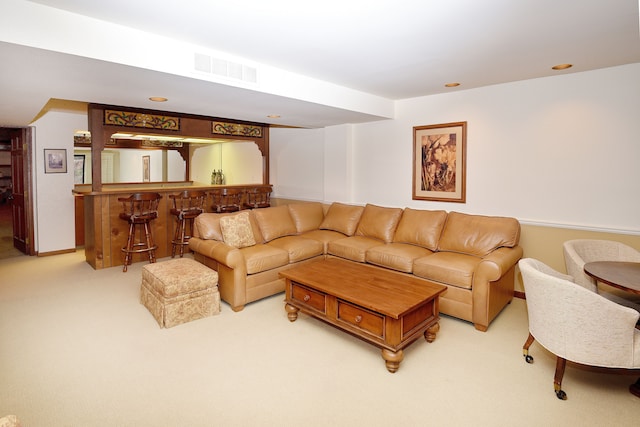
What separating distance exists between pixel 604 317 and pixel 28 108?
5797 mm

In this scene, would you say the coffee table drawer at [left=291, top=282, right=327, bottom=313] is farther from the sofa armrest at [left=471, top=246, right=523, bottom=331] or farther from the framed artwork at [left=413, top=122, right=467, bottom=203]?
the framed artwork at [left=413, top=122, right=467, bottom=203]

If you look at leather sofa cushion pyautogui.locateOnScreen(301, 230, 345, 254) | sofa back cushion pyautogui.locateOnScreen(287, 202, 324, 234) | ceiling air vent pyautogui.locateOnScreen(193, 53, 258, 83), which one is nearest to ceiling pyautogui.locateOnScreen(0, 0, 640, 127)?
ceiling air vent pyautogui.locateOnScreen(193, 53, 258, 83)

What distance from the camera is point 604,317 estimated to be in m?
2.08

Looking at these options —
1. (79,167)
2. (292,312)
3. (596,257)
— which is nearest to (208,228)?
(292,312)

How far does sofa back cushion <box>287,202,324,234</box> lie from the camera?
16.9 ft

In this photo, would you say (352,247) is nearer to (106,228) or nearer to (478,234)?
(478,234)

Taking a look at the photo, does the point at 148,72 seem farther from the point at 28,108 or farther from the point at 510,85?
the point at 510,85

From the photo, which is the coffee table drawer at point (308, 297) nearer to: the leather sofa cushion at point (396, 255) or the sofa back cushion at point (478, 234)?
the leather sofa cushion at point (396, 255)

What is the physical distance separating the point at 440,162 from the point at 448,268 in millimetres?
1762

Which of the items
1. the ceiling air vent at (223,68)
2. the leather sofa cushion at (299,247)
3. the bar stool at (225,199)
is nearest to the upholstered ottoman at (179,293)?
the leather sofa cushion at (299,247)

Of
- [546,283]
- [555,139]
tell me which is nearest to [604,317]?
[546,283]

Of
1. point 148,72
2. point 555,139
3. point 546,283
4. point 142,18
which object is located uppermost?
point 142,18

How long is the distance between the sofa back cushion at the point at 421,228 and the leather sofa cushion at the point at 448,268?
1.14 feet

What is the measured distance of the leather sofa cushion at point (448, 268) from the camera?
11.0ft
